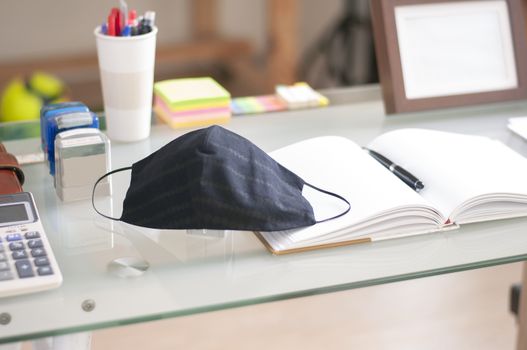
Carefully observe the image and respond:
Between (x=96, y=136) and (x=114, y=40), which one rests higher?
(x=114, y=40)

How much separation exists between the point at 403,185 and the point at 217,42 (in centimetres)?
240

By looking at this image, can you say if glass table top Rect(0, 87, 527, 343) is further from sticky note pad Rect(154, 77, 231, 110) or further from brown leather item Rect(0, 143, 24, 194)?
sticky note pad Rect(154, 77, 231, 110)

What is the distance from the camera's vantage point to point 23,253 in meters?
0.92

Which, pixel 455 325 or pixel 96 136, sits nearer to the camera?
pixel 96 136

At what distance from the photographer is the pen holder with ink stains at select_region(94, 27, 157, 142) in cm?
126

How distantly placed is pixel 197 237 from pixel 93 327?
220 mm

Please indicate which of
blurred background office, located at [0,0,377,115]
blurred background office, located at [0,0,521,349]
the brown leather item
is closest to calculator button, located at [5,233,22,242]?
the brown leather item

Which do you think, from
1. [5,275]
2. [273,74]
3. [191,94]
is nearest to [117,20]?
[191,94]

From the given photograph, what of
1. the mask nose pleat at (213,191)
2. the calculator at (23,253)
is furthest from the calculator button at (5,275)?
the mask nose pleat at (213,191)

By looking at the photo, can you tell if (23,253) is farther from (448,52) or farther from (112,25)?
(448,52)

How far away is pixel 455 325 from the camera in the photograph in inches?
77.8

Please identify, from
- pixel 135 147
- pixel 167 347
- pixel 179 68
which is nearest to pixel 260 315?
pixel 167 347

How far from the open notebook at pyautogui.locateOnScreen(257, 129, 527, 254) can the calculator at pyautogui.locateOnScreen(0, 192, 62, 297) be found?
0.86 feet

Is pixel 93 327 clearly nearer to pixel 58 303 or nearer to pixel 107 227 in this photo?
pixel 58 303
